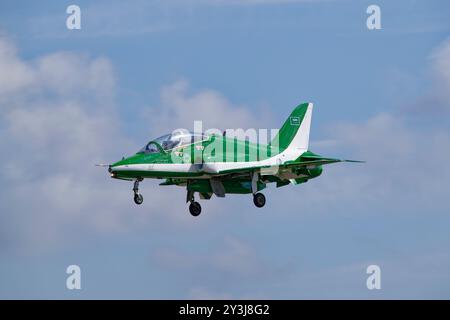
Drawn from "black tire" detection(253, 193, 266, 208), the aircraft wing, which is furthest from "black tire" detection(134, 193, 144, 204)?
"black tire" detection(253, 193, 266, 208)

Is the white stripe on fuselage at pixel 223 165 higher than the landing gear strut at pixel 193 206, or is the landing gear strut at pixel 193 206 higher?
the white stripe on fuselage at pixel 223 165

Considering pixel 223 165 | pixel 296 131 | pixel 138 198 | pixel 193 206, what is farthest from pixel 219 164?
pixel 296 131

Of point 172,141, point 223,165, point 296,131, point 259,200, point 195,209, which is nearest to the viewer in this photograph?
point 172,141

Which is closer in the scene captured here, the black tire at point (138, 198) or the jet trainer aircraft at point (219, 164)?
the black tire at point (138, 198)

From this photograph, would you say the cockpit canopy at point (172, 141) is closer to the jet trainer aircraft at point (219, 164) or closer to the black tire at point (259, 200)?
the jet trainer aircraft at point (219, 164)

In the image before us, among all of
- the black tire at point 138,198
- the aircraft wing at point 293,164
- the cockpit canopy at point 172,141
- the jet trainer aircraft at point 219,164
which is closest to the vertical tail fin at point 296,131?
the jet trainer aircraft at point 219,164

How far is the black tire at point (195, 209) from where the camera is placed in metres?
78.8

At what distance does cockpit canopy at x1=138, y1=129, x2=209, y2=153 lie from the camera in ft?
244

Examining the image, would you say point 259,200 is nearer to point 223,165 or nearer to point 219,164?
point 223,165

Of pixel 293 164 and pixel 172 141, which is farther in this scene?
pixel 293 164

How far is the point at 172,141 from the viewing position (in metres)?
74.8

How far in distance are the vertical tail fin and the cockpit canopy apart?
7047 millimetres

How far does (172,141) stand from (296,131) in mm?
10654

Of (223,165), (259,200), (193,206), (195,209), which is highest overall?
(223,165)
